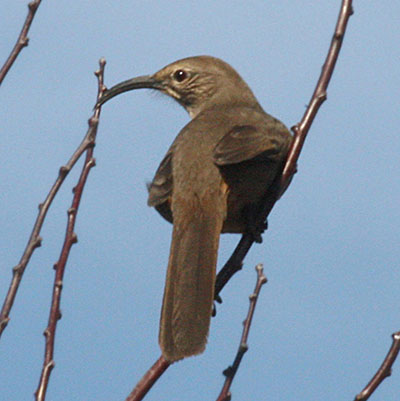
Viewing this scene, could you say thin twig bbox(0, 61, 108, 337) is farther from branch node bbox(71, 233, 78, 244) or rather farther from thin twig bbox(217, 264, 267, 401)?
thin twig bbox(217, 264, 267, 401)

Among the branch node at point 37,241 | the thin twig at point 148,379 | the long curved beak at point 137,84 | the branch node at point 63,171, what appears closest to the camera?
the thin twig at point 148,379

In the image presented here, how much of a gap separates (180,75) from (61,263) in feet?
10.6

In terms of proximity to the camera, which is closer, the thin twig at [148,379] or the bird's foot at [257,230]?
the thin twig at [148,379]

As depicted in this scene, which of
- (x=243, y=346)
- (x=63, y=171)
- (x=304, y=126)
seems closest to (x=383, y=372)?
(x=243, y=346)

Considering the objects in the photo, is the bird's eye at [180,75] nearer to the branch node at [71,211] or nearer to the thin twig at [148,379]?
the branch node at [71,211]

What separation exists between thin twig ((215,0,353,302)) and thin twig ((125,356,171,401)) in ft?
2.65

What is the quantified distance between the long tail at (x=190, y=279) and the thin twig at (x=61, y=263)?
53 centimetres

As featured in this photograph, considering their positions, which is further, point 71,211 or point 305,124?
point 305,124

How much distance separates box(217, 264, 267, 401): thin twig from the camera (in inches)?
140

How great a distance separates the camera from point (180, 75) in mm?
6738

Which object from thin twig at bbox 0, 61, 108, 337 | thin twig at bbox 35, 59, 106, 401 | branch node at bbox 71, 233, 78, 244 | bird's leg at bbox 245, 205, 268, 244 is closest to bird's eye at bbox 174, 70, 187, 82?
bird's leg at bbox 245, 205, 268, 244

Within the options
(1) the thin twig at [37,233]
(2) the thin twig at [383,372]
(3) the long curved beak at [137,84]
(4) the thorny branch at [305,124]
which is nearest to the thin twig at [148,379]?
(4) the thorny branch at [305,124]

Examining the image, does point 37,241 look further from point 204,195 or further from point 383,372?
point 383,372

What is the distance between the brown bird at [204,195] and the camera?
4.04m
